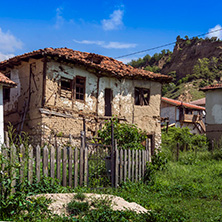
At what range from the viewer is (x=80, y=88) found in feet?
53.6

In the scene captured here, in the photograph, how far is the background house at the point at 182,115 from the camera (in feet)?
115

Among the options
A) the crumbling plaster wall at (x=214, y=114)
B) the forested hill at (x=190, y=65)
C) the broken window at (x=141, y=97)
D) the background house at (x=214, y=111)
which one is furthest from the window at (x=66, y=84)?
the forested hill at (x=190, y=65)

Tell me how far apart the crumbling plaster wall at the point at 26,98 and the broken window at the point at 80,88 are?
225cm

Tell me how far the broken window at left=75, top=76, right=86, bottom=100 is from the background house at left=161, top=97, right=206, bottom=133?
1984 cm

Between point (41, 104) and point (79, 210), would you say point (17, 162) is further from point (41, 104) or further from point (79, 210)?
point (41, 104)

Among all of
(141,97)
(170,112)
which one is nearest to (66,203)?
(141,97)

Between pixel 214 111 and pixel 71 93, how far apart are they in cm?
1216

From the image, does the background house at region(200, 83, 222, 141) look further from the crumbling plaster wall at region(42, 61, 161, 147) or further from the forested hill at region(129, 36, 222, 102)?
the forested hill at region(129, 36, 222, 102)

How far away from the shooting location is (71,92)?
51.3 ft

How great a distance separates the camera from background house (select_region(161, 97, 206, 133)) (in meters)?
35.0

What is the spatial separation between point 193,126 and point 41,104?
85.9 ft

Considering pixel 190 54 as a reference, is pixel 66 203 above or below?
below

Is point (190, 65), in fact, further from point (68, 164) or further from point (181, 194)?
point (68, 164)

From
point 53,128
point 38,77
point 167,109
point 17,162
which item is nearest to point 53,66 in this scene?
point 38,77
